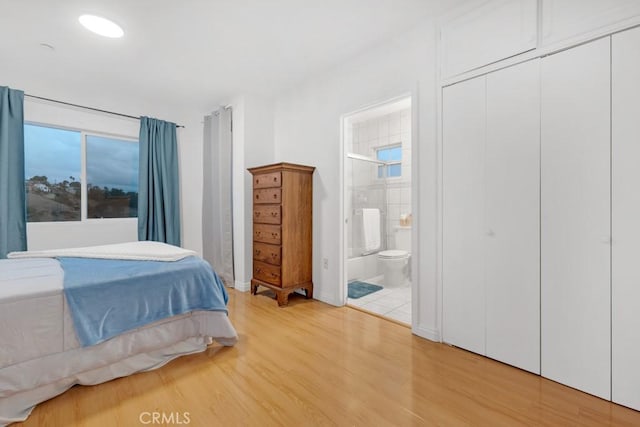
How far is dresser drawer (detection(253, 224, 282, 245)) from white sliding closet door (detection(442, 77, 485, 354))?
166 centimetres

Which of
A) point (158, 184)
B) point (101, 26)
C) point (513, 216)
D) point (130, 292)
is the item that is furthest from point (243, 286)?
point (513, 216)

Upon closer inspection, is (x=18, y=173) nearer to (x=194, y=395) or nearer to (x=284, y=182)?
(x=284, y=182)

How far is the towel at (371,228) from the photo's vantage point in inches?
157

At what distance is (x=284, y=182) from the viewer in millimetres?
3070

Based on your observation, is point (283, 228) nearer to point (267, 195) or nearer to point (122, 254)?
point (267, 195)

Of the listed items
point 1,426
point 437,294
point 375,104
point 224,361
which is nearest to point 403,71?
point 375,104

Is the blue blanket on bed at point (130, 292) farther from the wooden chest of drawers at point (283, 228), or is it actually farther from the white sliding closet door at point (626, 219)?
the white sliding closet door at point (626, 219)

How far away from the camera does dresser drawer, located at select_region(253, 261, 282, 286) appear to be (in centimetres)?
314

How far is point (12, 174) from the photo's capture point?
2.98 m

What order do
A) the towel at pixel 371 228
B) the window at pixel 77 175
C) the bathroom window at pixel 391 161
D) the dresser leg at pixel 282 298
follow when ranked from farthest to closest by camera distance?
the bathroom window at pixel 391 161 → the towel at pixel 371 228 → the window at pixel 77 175 → the dresser leg at pixel 282 298

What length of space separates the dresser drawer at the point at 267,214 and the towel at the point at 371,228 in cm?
134

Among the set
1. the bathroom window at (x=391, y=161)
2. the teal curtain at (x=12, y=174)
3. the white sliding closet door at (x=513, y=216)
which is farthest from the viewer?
the bathroom window at (x=391, y=161)

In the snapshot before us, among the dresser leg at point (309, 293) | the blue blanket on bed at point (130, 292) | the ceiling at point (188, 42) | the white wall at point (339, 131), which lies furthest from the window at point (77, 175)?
the dresser leg at point (309, 293)

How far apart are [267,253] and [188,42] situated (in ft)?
7.05
